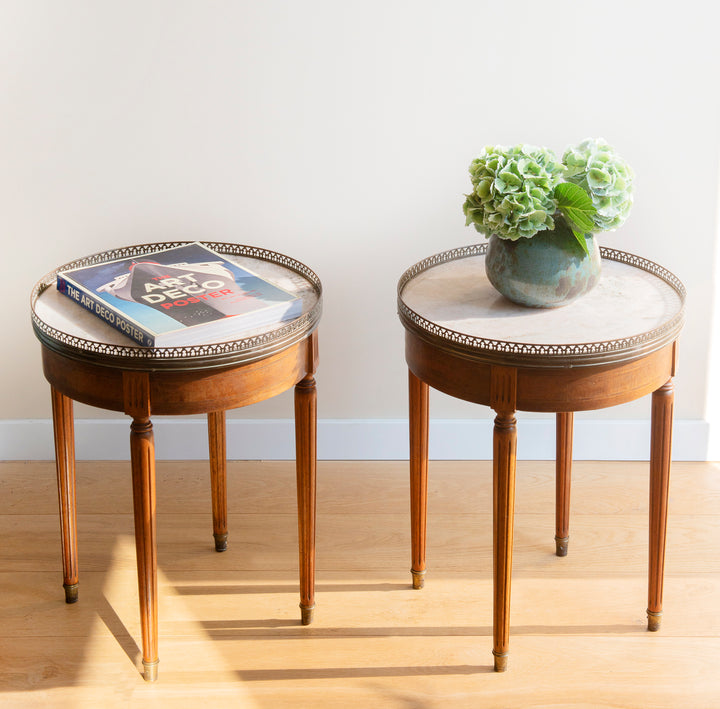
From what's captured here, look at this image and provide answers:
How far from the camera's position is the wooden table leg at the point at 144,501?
1537 millimetres

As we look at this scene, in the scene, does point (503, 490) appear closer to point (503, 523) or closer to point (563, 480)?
point (503, 523)

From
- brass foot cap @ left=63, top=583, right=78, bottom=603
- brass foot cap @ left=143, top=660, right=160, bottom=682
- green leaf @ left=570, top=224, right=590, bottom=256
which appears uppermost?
green leaf @ left=570, top=224, right=590, bottom=256

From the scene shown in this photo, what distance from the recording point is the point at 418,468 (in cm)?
189

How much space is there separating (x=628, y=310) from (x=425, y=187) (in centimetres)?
73

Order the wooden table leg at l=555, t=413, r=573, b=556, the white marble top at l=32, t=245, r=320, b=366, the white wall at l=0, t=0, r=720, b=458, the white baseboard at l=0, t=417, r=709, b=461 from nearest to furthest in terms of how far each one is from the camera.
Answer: the white marble top at l=32, t=245, r=320, b=366, the wooden table leg at l=555, t=413, r=573, b=556, the white wall at l=0, t=0, r=720, b=458, the white baseboard at l=0, t=417, r=709, b=461

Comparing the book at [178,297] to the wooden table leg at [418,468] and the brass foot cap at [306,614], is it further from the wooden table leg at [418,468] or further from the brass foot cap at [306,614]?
the brass foot cap at [306,614]

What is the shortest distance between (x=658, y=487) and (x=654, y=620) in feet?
0.94

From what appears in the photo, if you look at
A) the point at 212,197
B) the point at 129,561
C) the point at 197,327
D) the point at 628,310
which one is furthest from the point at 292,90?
the point at 129,561

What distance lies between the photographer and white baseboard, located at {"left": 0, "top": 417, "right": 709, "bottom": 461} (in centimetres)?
243

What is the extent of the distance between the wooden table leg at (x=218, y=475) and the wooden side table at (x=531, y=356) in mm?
436

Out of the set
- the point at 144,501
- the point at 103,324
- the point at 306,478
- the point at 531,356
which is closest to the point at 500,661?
the point at 306,478

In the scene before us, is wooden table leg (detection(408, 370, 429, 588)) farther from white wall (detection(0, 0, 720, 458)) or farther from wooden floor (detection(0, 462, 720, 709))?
white wall (detection(0, 0, 720, 458))

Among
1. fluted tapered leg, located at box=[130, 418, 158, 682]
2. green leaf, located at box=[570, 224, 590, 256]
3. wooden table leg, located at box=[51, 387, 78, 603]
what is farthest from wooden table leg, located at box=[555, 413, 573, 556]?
wooden table leg, located at box=[51, 387, 78, 603]

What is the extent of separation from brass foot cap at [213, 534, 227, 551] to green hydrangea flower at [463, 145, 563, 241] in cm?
94
